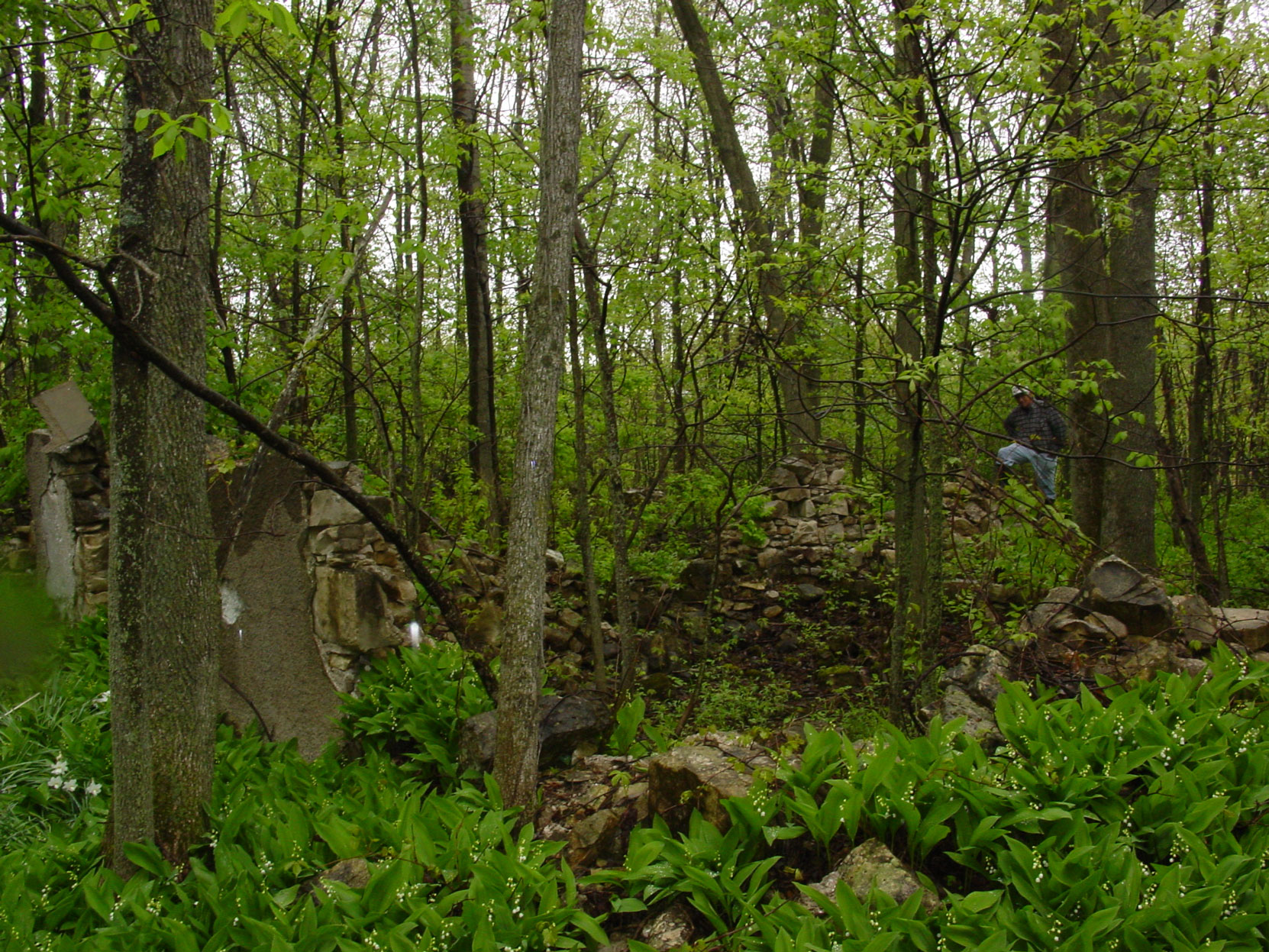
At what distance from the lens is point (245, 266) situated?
866cm

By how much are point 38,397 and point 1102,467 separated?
10477 millimetres

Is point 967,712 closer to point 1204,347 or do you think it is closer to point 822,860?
point 822,860

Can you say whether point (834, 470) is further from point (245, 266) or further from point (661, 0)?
point (245, 266)

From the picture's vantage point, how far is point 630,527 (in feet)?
32.1

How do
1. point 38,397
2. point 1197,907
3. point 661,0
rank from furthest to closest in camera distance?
point 661,0
point 38,397
point 1197,907

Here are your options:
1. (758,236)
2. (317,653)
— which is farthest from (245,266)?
(758,236)

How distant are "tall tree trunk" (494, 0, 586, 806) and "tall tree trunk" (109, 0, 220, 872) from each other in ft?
4.99

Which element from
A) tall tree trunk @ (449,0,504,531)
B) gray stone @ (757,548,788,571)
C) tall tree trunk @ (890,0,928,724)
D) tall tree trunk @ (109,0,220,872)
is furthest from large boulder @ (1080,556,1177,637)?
tall tree trunk @ (449,0,504,531)

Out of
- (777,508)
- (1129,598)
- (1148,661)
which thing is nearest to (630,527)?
(777,508)

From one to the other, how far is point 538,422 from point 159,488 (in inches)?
71.8

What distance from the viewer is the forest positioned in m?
3.20

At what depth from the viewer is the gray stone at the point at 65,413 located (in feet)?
24.3

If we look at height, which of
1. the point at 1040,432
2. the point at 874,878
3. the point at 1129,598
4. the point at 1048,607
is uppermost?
the point at 1040,432

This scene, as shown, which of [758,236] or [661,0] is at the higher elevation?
[661,0]
